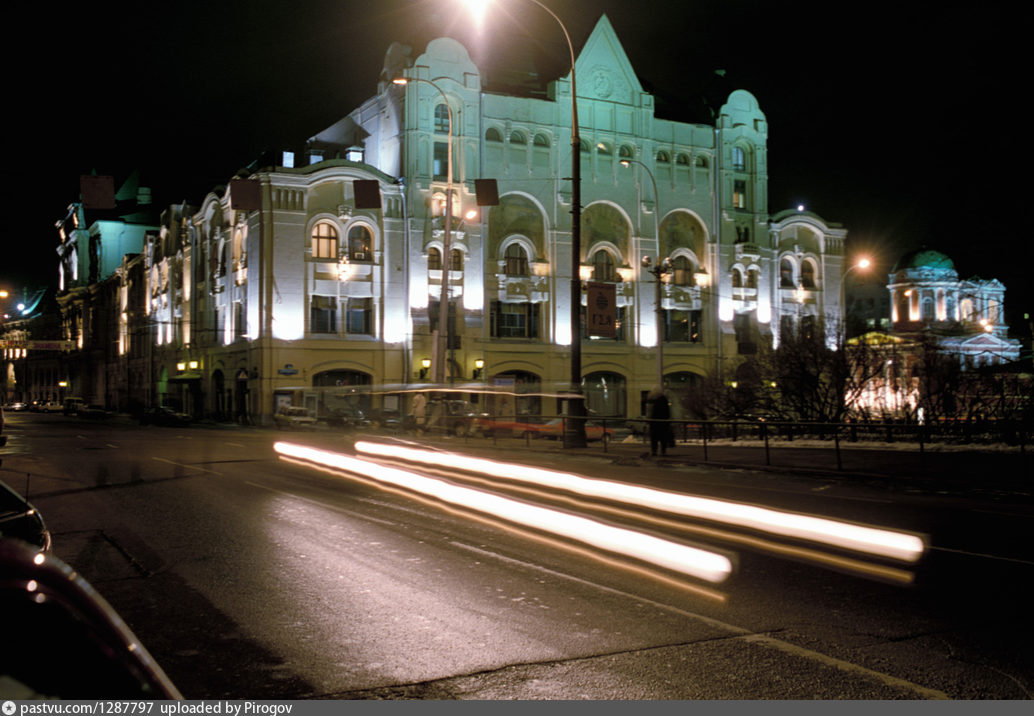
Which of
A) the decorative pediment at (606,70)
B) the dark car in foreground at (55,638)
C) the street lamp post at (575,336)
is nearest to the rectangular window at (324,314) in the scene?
the decorative pediment at (606,70)

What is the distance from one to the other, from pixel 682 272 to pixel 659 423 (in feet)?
122

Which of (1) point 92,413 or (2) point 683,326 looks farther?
(1) point 92,413

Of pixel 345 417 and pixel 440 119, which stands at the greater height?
pixel 440 119

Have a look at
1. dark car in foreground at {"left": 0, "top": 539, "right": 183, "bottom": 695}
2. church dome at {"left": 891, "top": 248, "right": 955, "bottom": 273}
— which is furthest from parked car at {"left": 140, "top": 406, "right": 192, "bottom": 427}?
church dome at {"left": 891, "top": 248, "right": 955, "bottom": 273}

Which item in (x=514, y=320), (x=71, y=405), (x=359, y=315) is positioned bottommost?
(x=71, y=405)

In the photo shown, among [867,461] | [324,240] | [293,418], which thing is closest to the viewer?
[867,461]

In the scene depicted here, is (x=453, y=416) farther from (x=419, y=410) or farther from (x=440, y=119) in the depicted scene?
(x=440, y=119)

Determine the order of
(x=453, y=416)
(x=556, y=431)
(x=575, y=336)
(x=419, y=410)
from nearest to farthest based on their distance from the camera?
(x=575, y=336), (x=556, y=431), (x=453, y=416), (x=419, y=410)

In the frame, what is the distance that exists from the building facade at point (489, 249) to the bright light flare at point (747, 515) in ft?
91.5

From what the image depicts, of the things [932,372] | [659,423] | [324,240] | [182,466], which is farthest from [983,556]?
[324,240]

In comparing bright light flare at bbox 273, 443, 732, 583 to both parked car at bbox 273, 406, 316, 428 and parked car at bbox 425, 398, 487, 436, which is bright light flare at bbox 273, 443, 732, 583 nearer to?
parked car at bbox 425, 398, 487, 436

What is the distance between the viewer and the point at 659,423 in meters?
22.0

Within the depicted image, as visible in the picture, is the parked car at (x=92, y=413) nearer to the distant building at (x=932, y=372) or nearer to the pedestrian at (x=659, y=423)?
the pedestrian at (x=659, y=423)

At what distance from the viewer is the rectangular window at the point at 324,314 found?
49156mm
